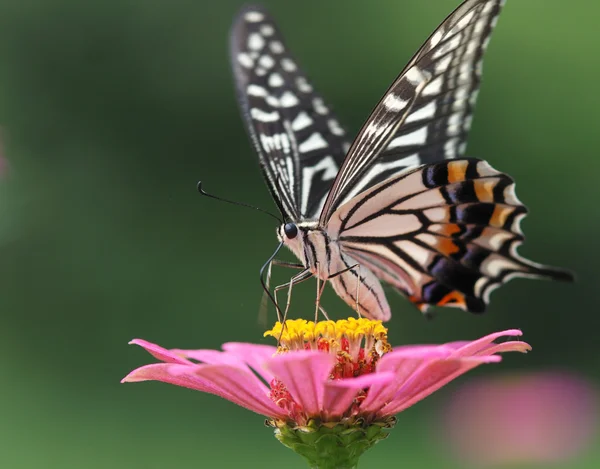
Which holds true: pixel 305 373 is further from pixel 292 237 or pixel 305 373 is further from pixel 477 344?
pixel 292 237

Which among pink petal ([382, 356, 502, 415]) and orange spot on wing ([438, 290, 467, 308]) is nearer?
pink petal ([382, 356, 502, 415])

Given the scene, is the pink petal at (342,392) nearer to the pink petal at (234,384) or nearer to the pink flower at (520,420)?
the pink petal at (234,384)

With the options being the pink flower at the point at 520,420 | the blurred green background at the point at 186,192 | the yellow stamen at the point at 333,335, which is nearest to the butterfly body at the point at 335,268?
the yellow stamen at the point at 333,335

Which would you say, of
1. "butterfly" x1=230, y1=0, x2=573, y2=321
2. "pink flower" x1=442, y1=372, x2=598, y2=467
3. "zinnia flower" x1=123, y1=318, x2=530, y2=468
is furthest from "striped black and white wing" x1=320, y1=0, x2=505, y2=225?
"pink flower" x1=442, y1=372, x2=598, y2=467

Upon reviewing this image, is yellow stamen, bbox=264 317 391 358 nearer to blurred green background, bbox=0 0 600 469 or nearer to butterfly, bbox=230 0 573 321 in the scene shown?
butterfly, bbox=230 0 573 321

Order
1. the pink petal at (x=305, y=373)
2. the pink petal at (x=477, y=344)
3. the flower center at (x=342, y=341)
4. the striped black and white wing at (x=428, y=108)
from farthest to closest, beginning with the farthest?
the striped black and white wing at (x=428, y=108)
the flower center at (x=342, y=341)
the pink petal at (x=477, y=344)
the pink petal at (x=305, y=373)

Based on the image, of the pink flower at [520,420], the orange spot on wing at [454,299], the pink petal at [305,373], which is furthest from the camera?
the pink flower at [520,420]
